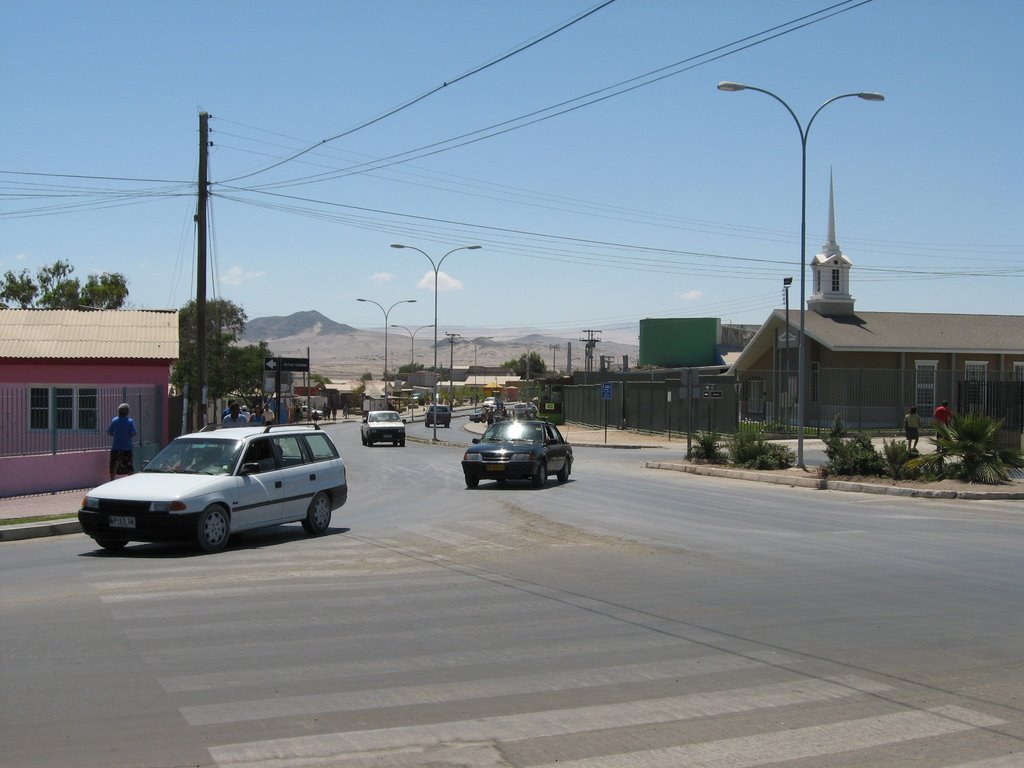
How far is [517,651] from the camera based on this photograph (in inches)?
311

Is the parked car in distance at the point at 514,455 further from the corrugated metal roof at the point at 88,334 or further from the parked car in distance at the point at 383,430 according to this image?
the parked car in distance at the point at 383,430

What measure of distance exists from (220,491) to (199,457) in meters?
0.95

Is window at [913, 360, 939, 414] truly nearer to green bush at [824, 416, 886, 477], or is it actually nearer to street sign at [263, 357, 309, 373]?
green bush at [824, 416, 886, 477]

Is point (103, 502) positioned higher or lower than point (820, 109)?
lower

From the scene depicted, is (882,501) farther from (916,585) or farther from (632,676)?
(632,676)

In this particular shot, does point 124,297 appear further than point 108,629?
Yes

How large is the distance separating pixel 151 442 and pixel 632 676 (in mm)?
19988

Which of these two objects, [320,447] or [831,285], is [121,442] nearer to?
[320,447]

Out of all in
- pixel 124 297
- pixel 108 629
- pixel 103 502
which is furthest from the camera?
pixel 124 297

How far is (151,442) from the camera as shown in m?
24.9

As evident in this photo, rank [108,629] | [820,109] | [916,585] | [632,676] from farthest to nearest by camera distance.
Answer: [820,109] < [916,585] < [108,629] < [632,676]

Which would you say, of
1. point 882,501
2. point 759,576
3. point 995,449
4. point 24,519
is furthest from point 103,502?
point 995,449

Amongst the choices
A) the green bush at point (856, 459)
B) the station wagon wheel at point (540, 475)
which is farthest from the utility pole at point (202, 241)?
the green bush at point (856, 459)

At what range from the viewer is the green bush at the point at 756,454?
29078 mm
